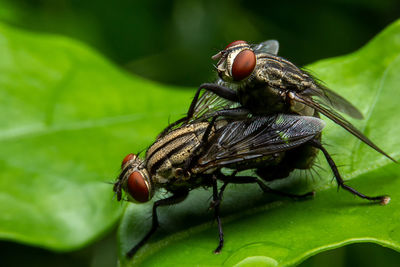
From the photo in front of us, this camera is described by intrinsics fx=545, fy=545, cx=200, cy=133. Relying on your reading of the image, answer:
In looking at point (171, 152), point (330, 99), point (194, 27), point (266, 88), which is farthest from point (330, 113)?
point (194, 27)

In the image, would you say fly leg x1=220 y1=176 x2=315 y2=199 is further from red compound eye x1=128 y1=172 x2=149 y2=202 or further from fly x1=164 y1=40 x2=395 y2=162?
red compound eye x1=128 y1=172 x2=149 y2=202

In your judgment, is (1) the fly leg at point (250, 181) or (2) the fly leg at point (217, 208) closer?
(2) the fly leg at point (217, 208)

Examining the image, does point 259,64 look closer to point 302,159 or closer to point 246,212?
point 302,159

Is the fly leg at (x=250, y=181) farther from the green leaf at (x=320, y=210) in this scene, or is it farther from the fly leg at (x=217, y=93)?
the fly leg at (x=217, y=93)

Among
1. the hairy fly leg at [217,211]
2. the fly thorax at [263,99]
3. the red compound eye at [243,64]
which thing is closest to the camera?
the hairy fly leg at [217,211]

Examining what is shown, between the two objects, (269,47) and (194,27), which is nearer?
(269,47)

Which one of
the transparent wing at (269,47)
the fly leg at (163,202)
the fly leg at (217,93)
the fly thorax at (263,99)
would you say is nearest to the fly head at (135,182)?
the fly leg at (163,202)

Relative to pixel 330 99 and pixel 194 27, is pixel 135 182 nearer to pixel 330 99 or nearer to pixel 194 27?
pixel 330 99

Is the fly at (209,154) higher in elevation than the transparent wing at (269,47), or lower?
lower

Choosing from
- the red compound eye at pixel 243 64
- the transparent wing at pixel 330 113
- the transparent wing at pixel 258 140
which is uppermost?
the red compound eye at pixel 243 64
